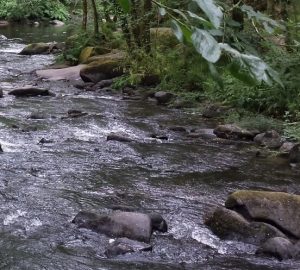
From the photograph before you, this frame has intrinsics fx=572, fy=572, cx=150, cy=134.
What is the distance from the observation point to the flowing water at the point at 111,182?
15.0 ft

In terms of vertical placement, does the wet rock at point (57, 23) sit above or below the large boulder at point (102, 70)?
below

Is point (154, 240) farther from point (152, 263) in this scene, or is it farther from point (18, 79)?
point (18, 79)

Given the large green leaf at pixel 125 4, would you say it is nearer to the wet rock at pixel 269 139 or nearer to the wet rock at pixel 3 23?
the wet rock at pixel 269 139

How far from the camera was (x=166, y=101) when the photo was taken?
11.4m

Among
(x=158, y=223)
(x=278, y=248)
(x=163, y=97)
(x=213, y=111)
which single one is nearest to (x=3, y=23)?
(x=163, y=97)

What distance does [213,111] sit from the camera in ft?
33.6

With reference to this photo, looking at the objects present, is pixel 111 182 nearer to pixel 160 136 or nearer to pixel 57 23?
pixel 160 136

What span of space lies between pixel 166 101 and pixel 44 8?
71.6ft

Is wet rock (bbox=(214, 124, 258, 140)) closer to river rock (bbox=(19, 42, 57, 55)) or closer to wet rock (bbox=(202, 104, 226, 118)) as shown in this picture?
wet rock (bbox=(202, 104, 226, 118))

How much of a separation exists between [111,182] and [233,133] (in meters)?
3.07

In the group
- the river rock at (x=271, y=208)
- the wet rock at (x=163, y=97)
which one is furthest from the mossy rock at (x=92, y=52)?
the river rock at (x=271, y=208)

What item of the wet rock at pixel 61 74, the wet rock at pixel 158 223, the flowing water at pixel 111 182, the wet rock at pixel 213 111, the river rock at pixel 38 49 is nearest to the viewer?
the flowing water at pixel 111 182

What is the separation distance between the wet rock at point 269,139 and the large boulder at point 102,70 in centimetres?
570

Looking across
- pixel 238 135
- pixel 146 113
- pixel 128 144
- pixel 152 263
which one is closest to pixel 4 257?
pixel 152 263
